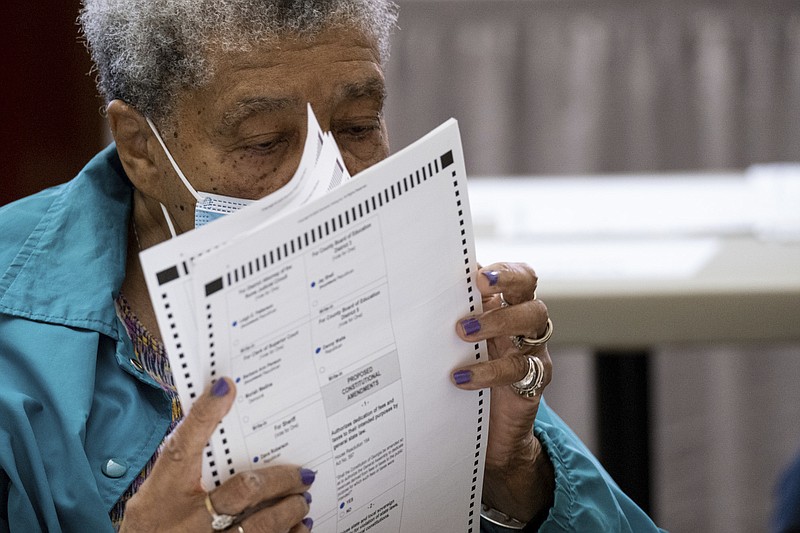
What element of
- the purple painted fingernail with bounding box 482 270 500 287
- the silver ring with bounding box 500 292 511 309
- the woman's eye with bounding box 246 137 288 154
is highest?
the woman's eye with bounding box 246 137 288 154

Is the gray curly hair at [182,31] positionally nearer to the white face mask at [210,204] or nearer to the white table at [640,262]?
the white face mask at [210,204]

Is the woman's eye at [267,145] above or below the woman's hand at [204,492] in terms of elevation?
above

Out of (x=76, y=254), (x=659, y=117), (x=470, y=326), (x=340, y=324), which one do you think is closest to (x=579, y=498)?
(x=470, y=326)

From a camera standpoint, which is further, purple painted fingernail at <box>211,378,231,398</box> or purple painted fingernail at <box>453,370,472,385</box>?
purple painted fingernail at <box>453,370,472,385</box>

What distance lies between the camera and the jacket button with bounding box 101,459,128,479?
1.17 m

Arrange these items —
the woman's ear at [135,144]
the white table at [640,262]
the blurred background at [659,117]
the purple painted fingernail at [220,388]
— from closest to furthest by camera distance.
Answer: the purple painted fingernail at [220,388], the woman's ear at [135,144], the white table at [640,262], the blurred background at [659,117]

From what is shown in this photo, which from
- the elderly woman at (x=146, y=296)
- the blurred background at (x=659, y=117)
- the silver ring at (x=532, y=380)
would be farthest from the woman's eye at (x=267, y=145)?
the blurred background at (x=659, y=117)

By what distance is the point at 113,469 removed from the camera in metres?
1.17

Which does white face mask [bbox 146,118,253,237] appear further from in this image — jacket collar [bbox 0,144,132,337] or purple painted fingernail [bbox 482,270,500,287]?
purple painted fingernail [bbox 482,270,500,287]

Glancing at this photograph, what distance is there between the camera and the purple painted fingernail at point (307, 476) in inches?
38.8

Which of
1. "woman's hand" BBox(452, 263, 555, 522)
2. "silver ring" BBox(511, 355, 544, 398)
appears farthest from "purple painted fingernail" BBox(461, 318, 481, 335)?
"silver ring" BBox(511, 355, 544, 398)

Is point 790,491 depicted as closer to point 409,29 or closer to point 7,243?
point 7,243

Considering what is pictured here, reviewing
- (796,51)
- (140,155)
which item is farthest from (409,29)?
(140,155)

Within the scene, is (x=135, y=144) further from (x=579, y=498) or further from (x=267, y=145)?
(x=579, y=498)
